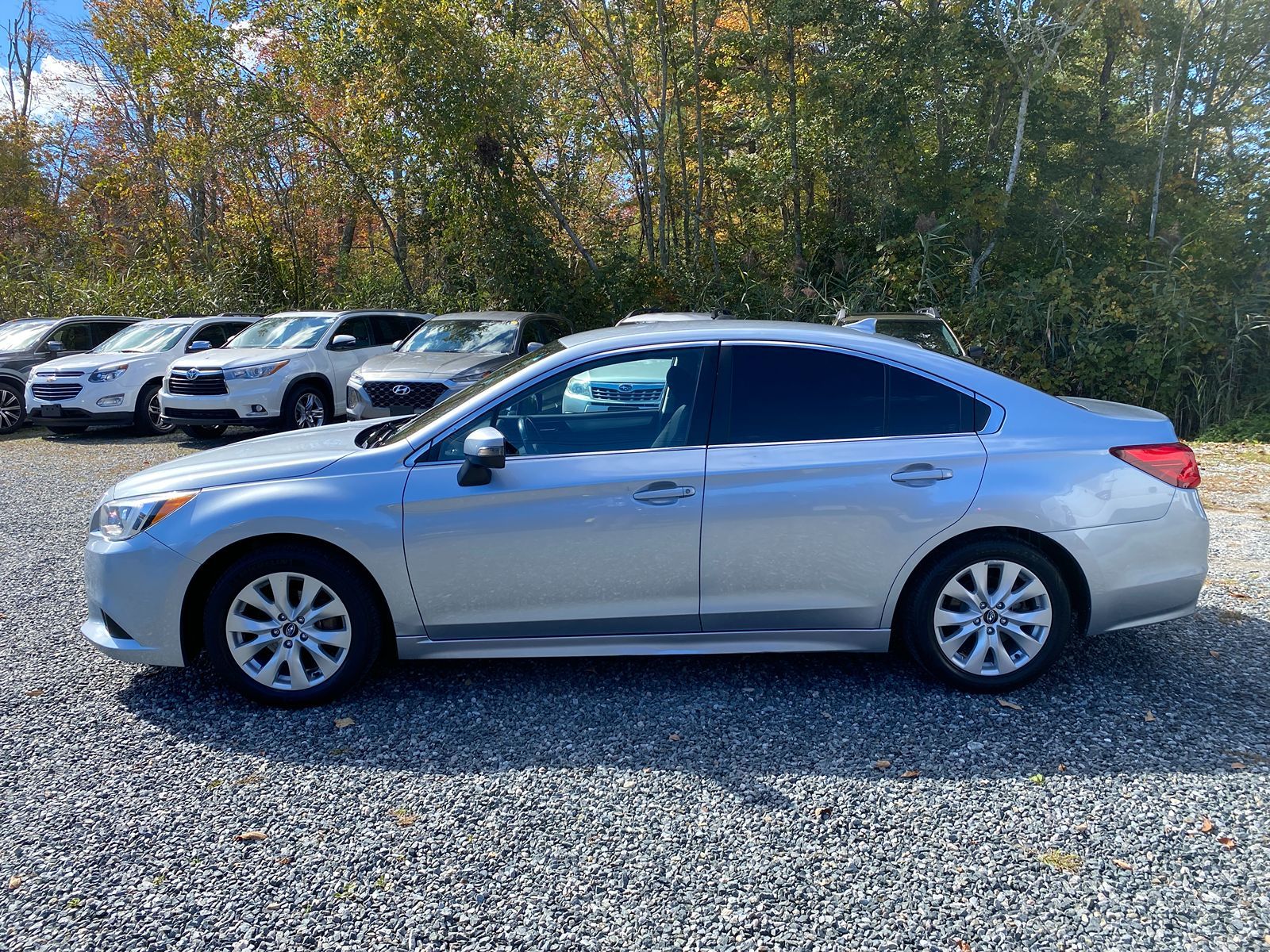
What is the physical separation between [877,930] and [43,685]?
3900 millimetres

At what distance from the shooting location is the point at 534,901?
2713 millimetres

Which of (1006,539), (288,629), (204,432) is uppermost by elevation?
(1006,539)

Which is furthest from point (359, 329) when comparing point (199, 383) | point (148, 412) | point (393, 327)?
point (148, 412)

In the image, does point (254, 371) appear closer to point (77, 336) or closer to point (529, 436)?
point (77, 336)

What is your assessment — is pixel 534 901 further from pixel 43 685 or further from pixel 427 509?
pixel 43 685

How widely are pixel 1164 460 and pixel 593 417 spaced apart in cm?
254

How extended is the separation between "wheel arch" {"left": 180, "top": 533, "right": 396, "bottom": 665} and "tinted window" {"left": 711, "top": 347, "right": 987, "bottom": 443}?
1.62m

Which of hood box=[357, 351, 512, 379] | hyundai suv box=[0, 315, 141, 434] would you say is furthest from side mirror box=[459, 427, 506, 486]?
hyundai suv box=[0, 315, 141, 434]

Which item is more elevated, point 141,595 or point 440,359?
point 440,359

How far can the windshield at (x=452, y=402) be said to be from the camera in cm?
414

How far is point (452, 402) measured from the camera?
4.34 meters

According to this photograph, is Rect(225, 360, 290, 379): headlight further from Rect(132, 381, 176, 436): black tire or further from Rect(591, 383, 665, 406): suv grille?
Rect(591, 383, 665, 406): suv grille

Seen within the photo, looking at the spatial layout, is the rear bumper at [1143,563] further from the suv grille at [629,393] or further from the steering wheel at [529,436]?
the steering wheel at [529,436]

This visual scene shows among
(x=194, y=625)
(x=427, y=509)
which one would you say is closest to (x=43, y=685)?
(x=194, y=625)
